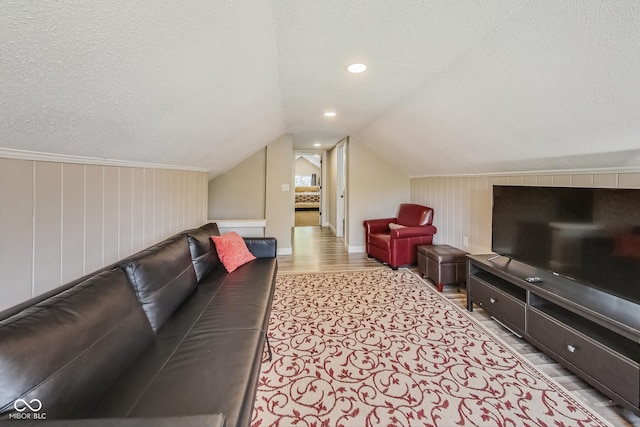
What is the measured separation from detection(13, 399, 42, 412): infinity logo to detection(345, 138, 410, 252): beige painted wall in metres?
4.60

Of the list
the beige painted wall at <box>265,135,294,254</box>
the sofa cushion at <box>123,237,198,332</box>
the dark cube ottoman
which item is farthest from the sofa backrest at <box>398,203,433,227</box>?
the sofa cushion at <box>123,237,198,332</box>

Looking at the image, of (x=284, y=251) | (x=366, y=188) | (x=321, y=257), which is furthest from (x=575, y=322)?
(x=284, y=251)

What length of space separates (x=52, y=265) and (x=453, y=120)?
305cm

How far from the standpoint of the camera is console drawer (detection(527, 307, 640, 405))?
139cm

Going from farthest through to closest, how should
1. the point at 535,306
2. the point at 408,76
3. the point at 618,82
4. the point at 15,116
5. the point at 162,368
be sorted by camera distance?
1. the point at 408,76
2. the point at 535,306
3. the point at 618,82
4. the point at 162,368
5. the point at 15,116

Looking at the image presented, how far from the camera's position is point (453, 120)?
259cm

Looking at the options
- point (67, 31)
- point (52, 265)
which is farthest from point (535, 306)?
point (52, 265)

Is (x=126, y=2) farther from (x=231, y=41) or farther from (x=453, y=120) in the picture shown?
(x=453, y=120)

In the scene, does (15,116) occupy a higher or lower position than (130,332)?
higher

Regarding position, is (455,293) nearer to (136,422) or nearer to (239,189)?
(136,422)

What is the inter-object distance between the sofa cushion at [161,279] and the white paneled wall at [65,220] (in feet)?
1.19

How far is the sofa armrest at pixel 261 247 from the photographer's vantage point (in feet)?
9.98

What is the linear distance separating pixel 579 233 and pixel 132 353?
8.75ft

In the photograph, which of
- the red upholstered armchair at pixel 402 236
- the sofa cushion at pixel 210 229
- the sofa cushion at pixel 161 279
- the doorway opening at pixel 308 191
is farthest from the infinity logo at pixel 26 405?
the doorway opening at pixel 308 191
